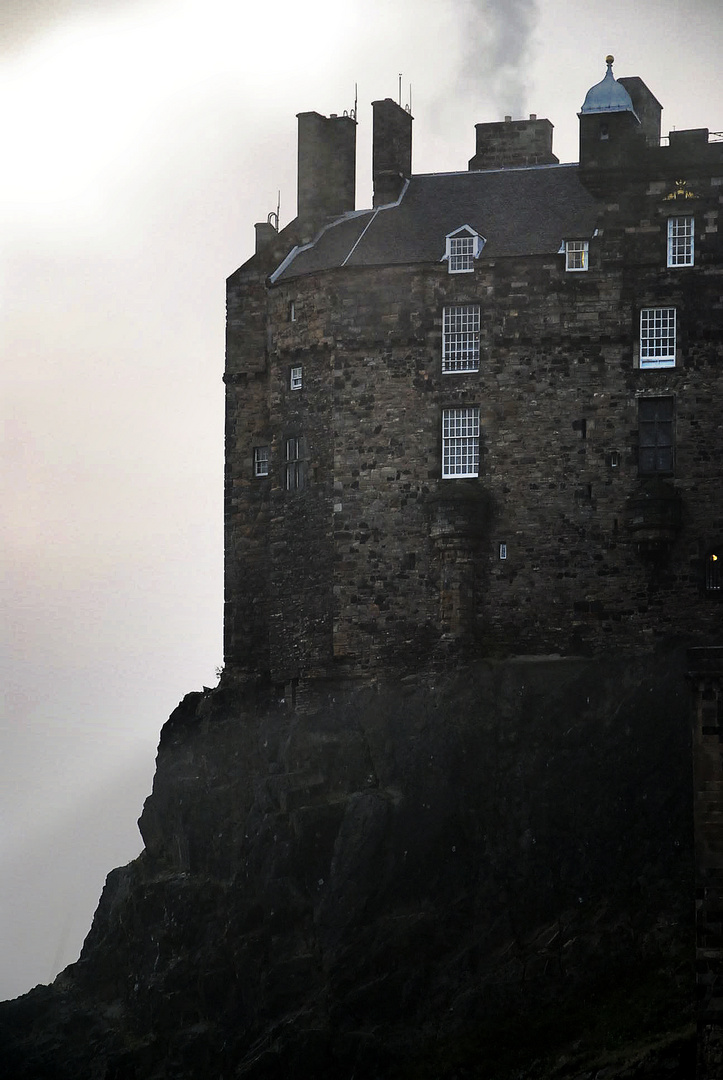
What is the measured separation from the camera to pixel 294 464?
8050cm

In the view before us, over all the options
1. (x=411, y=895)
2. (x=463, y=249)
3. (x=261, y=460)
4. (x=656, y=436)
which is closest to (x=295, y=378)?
(x=261, y=460)

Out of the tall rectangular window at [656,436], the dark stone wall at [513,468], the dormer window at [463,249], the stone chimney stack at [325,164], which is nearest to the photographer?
the dark stone wall at [513,468]

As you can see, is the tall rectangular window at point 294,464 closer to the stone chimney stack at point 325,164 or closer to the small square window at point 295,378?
the small square window at point 295,378

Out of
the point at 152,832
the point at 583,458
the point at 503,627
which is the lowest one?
the point at 152,832

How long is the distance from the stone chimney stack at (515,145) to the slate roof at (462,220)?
1.81 metres

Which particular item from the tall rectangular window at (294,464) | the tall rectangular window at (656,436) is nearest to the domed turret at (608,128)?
the tall rectangular window at (656,436)

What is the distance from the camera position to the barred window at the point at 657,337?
→ 7731 cm

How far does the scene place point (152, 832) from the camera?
82.8 m

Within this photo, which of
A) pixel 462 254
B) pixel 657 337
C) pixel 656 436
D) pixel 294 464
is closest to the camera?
pixel 656 436

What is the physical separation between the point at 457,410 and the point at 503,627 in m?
6.85

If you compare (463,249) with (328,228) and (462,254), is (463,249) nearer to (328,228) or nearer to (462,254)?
(462,254)

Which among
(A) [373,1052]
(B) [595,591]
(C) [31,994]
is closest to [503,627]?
(B) [595,591]

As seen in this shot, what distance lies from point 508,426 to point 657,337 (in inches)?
206

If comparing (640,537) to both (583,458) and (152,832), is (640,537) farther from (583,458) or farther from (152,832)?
(152,832)
